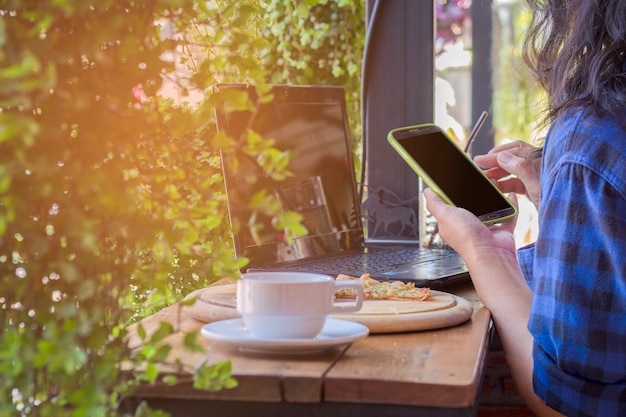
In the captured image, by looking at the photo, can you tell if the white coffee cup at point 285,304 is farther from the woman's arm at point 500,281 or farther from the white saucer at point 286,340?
the woman's arm at point 500,281

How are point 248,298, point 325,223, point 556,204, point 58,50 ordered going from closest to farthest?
point 58,50, point 248,298, point 556,204, point 325,223

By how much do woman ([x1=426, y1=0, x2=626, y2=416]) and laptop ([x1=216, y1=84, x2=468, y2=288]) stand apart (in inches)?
11.0

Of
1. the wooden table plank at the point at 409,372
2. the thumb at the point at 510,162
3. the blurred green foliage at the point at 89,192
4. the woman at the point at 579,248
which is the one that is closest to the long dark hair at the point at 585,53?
the woman at the point at 579,248

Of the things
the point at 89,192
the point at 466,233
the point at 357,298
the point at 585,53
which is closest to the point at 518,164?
the point at 466,233

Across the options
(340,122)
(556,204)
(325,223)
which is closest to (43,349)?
(556,204)

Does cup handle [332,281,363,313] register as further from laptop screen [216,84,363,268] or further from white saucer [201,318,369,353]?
laptop screen [216,84,363,268]

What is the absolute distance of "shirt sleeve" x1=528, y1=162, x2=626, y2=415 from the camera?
41.8 inches

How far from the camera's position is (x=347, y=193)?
189 cm

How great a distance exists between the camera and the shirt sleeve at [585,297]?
106cm

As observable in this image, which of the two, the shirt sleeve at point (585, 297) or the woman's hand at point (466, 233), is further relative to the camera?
the woman's hand at point (466, 233)

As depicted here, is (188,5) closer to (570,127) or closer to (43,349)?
(43,349)

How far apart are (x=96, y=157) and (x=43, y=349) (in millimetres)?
198

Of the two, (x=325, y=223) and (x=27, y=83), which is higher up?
(x=27, y=83)

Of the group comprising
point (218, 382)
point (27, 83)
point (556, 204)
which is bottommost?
point (218, 382)
